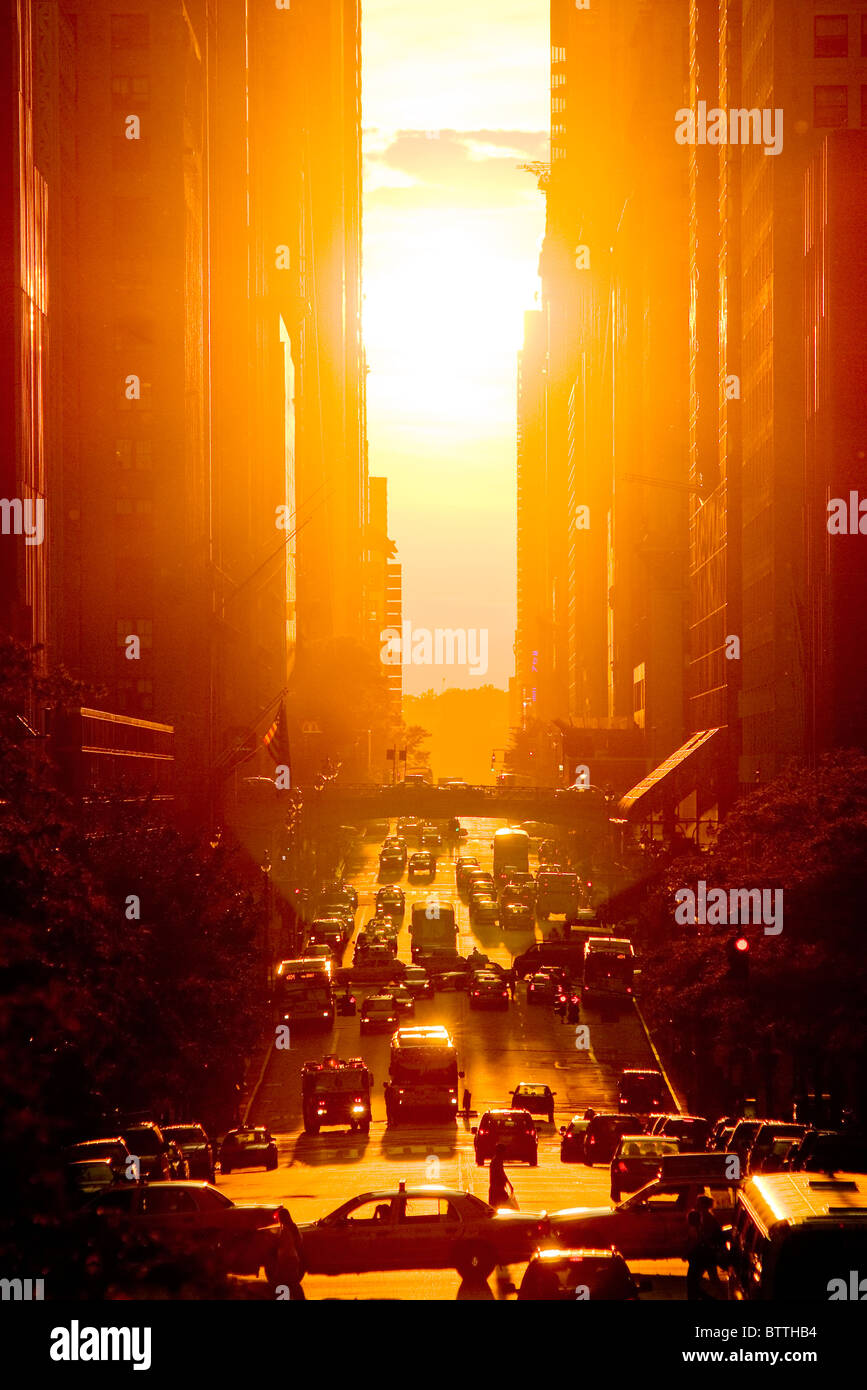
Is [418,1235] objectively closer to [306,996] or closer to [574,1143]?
[574,1143]

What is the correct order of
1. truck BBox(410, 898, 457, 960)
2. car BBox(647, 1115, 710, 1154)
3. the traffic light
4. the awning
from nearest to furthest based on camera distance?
the traffic light < car BBox(647, 1115, 710, 1154) < truck BBox(410, 898, 457, 960) < the awning

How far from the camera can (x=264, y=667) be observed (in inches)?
6407

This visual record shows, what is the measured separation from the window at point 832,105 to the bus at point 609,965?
3954 centimetres

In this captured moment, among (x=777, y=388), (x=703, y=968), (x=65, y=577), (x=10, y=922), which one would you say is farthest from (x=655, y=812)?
(x=10, y=922)

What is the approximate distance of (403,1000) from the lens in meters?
82.8

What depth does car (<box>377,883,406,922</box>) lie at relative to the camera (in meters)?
122

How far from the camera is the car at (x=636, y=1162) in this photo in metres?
34.1

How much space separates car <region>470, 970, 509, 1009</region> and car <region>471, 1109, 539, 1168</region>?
39130mm

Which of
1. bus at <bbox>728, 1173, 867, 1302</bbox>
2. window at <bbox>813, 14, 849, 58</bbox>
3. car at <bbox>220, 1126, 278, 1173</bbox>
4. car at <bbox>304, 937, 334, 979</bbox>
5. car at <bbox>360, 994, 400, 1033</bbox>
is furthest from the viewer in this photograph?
car at <bbox>304, 937, 334, 979</bbox>

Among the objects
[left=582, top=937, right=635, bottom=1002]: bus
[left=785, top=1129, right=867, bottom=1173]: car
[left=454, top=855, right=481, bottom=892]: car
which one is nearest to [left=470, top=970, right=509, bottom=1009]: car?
[left=582, top=937, right=635, bottom=1002]: bus

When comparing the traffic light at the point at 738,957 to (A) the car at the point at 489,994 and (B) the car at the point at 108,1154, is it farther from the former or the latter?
(A) the car at the point at 489,994

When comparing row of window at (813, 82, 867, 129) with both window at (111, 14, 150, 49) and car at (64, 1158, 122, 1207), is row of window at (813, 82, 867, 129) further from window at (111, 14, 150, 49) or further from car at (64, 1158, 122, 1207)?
car at (64, 1158, 122, 1207)

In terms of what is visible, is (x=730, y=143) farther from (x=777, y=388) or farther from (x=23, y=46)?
(x=23, y=46)
